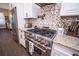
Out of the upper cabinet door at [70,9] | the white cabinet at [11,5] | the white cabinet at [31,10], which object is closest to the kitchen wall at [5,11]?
the white cabinet at [11,5]

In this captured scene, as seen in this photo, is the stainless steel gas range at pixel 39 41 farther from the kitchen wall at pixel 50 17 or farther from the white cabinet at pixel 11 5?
the white cabinet at pixel 11 5

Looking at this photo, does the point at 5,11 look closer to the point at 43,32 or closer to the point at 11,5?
the point at 11,5

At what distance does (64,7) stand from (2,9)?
2.73 ft

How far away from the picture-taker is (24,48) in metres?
1.18

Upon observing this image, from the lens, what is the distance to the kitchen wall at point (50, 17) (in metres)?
1.18

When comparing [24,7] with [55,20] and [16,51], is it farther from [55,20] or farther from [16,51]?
[16,51]

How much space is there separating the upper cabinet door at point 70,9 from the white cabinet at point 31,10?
345 mm

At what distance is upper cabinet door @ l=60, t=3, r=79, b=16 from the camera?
0.97 meters

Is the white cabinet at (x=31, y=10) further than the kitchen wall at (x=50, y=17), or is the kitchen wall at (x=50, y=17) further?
the kitchen wall at (x=50, y=17)

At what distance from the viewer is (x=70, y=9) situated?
3.35 ft

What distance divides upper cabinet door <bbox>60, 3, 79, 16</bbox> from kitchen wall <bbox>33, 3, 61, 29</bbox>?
96mm

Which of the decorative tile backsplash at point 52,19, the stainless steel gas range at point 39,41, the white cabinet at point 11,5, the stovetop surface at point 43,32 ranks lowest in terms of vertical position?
the stainless steel gas range at point 39,41

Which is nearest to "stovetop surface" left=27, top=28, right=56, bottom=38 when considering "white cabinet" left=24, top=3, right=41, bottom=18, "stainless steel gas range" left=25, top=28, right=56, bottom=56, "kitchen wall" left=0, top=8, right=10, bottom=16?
"stainless steel gas range" left=25, top=28, right=56, bottom=56

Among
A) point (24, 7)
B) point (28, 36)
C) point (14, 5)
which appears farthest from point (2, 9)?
point (28, 36)
